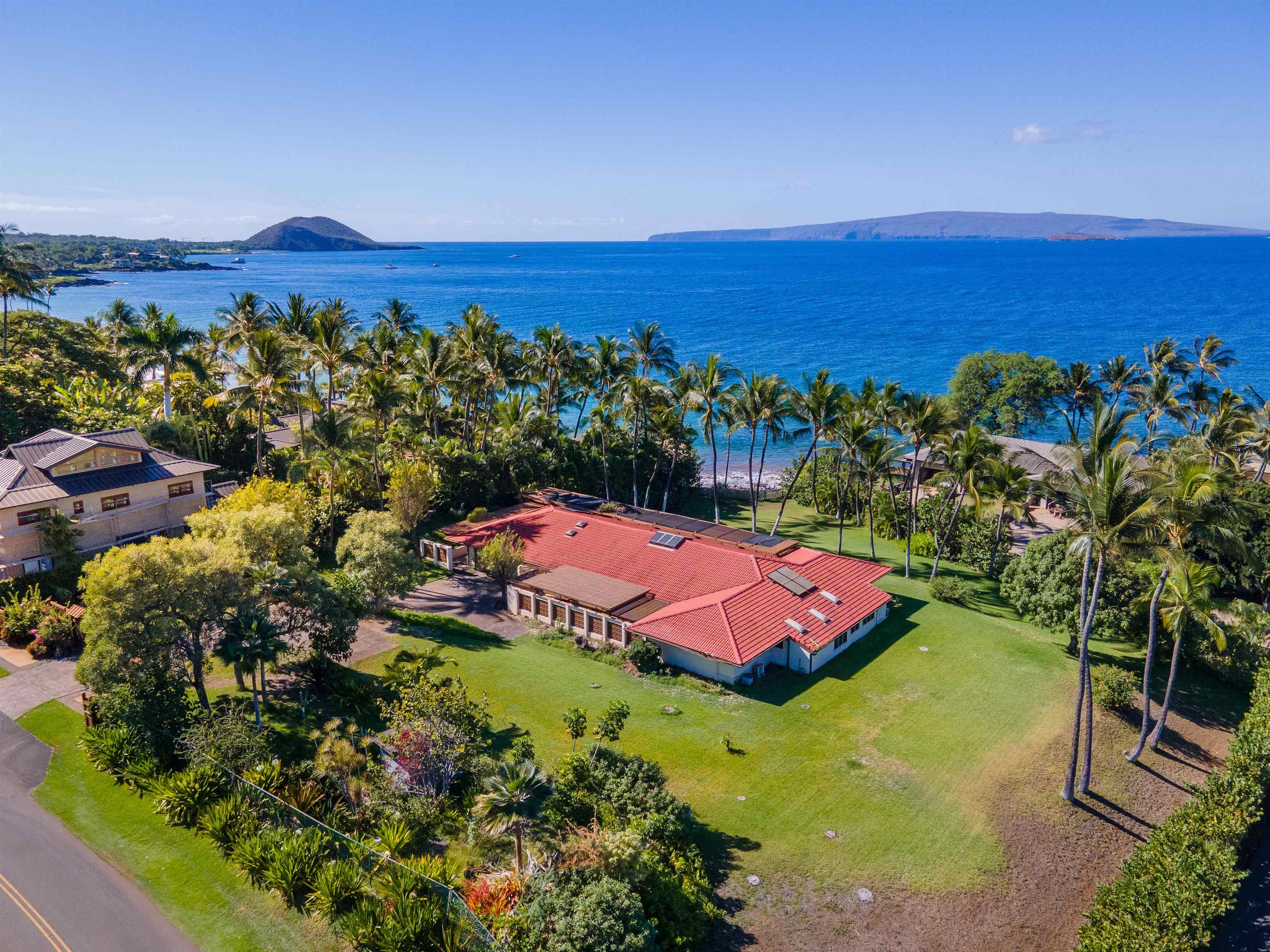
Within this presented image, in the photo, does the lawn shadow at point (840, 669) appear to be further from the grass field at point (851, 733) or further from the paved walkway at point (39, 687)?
the paved walkway at point (39, 687)

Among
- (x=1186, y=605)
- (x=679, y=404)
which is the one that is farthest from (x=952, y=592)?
(x=679, y=404)

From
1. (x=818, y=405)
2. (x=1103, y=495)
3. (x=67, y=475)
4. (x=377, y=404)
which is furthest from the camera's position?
(x=818, y=405)

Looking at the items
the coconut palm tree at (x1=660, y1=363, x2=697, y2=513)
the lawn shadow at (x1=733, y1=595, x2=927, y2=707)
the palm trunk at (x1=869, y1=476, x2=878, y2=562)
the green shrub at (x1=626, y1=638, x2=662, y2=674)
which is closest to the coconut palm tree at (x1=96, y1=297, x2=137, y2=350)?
the coconut palm tree at (x1=660, y1=363, x2=697, y2=513)

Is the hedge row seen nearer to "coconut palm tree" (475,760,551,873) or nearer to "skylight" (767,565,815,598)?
"coconut palm tree" (475,760,551,873)

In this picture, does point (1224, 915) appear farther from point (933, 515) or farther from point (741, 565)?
point (933, 515)

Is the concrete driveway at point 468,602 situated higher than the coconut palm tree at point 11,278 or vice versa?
the coconut palm tree at point 11,278

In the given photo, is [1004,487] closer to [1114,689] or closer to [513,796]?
[1114,689]

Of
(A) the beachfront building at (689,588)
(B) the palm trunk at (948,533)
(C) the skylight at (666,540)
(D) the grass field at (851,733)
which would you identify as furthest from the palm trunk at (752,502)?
(D) the grass field at (851,733)
